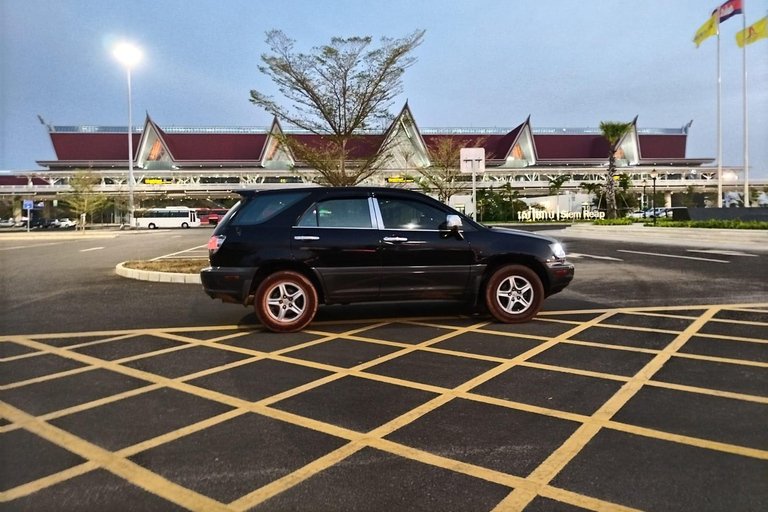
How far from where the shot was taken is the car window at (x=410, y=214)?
593 cm

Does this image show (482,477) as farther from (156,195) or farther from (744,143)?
(156,195)

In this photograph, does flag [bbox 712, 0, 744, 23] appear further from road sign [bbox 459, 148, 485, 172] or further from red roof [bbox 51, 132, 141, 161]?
red roof [bbox 51, 132, 141, 161]

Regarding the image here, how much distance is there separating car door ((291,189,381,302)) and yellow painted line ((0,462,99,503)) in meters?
3.15

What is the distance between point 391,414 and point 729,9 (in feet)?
104

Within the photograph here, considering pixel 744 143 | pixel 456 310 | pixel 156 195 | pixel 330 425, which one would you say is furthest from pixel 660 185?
pixel 330 425

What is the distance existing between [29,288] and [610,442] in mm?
10097

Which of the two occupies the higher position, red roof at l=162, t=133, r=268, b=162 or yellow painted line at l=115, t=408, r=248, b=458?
red roof at l=162, t=133, r=268, b=162

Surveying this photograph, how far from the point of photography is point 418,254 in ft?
19.1

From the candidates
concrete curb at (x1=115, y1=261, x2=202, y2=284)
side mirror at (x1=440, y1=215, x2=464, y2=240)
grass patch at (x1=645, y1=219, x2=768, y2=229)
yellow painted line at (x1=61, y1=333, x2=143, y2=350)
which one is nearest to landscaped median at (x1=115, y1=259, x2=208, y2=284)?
concrete curb at (x1=115, y1=261, x2=202, y2=284)

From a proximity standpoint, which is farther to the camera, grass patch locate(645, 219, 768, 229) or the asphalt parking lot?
grass patch locate(645, 219, 768, 229)

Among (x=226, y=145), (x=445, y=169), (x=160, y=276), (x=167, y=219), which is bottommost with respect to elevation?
(x=160, y=276)

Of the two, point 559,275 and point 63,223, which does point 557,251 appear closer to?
point 559,275

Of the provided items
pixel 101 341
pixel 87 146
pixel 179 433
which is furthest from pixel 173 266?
pixel 87 146

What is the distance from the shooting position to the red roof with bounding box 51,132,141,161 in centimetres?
6500
